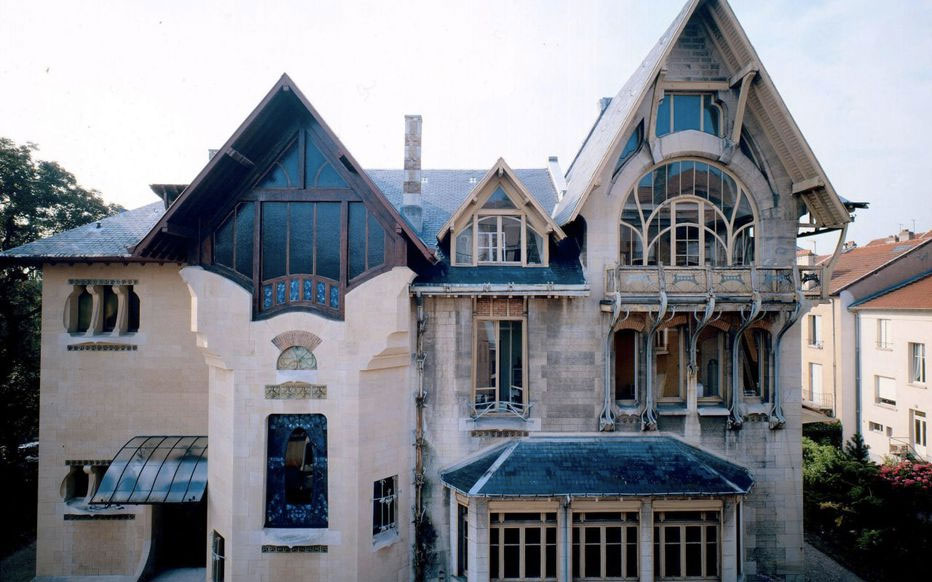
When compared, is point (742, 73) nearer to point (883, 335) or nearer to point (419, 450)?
point (419, 450)

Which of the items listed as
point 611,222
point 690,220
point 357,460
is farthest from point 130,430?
point 690,220

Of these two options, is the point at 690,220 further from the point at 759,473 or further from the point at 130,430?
the point at 130,430

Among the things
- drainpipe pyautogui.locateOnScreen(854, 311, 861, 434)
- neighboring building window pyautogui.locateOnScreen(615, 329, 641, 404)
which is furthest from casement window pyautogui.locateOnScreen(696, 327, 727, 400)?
drainpipe pyautogui.locateOnScreen(854, 311, 861, 434)

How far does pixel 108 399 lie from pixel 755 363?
21389 millimetres

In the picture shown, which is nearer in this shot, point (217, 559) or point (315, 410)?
point (315, 410)

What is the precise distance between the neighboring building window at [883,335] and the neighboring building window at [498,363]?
87.4 feet

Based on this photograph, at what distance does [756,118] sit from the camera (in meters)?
14.7

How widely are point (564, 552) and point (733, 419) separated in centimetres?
655

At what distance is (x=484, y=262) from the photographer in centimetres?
1464

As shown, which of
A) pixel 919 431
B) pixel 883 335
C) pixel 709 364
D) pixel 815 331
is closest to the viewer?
pixel 709 364

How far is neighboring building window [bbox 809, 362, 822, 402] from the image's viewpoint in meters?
33.5

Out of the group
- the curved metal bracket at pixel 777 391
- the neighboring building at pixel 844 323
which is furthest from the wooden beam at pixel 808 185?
the neighboring building at pixel 844 323

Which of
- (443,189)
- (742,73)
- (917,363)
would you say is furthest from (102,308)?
(917,363)

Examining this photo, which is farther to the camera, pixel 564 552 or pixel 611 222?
pixel 611 222
